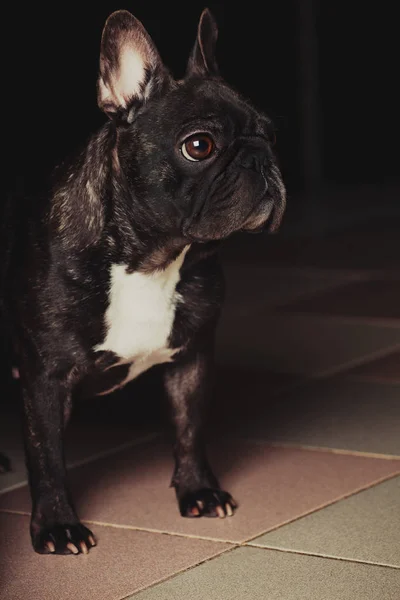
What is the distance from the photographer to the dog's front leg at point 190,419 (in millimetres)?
3127

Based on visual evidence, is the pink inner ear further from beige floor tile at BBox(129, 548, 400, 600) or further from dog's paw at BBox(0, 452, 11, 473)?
dog's paw at BBox(0, 452, 11, 473)

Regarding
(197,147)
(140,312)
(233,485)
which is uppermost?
(197,147)

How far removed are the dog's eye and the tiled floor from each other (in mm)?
947

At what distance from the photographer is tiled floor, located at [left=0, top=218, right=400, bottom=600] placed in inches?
103

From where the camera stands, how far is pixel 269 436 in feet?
12.1

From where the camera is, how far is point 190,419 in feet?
10.4

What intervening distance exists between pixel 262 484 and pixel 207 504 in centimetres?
27

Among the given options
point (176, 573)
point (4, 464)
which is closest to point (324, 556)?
point (176, 573)

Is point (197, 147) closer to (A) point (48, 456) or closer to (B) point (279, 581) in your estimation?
(A) point (48, 456)

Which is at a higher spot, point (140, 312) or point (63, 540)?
point (140, 312)

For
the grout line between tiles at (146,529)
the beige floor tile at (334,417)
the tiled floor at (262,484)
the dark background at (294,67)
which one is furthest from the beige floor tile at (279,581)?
the dark background at (294,67)

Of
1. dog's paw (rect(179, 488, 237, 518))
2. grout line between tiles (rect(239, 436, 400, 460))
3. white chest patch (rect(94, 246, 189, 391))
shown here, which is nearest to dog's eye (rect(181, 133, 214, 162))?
white chest patch (rect(94, 246, 189, 391))

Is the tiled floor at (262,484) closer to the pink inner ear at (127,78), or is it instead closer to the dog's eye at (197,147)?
the dog's eye at (197,147)

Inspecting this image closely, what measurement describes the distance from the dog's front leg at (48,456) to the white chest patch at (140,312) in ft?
0.56
